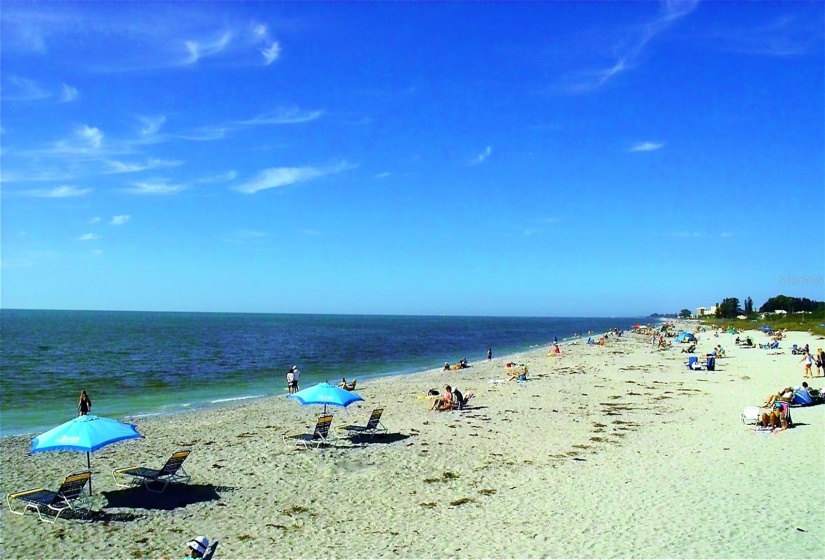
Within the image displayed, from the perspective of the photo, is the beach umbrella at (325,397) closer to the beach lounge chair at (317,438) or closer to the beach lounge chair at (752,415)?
the beach lounge chair at (317,438)

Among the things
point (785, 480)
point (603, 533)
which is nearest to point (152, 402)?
point (603, 533)

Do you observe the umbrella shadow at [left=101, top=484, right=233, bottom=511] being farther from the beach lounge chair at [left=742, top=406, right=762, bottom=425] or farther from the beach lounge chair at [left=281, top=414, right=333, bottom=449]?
the beach lounge chair at [left=742, top=406, right=762, bottom=425]

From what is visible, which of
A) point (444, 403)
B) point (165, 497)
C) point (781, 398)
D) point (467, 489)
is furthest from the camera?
point (444, 403)

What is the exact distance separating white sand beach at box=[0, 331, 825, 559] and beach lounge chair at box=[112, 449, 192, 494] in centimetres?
31

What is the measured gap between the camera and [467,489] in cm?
1134

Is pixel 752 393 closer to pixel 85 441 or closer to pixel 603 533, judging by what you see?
pixel 603 533

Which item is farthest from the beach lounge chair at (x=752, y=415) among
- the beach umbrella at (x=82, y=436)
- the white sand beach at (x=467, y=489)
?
the beach umbrella at (x=82, y=436)

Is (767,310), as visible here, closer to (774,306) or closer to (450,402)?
(774,306)

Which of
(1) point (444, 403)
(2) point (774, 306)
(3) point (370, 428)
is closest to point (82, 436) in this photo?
(3) point (370, 428)

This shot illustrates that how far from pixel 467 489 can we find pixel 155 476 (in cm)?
648

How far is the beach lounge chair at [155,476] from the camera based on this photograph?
37.5 ft

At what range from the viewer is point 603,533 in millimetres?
8812

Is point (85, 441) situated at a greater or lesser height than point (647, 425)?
greater

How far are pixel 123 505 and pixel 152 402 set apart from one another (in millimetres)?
18459
